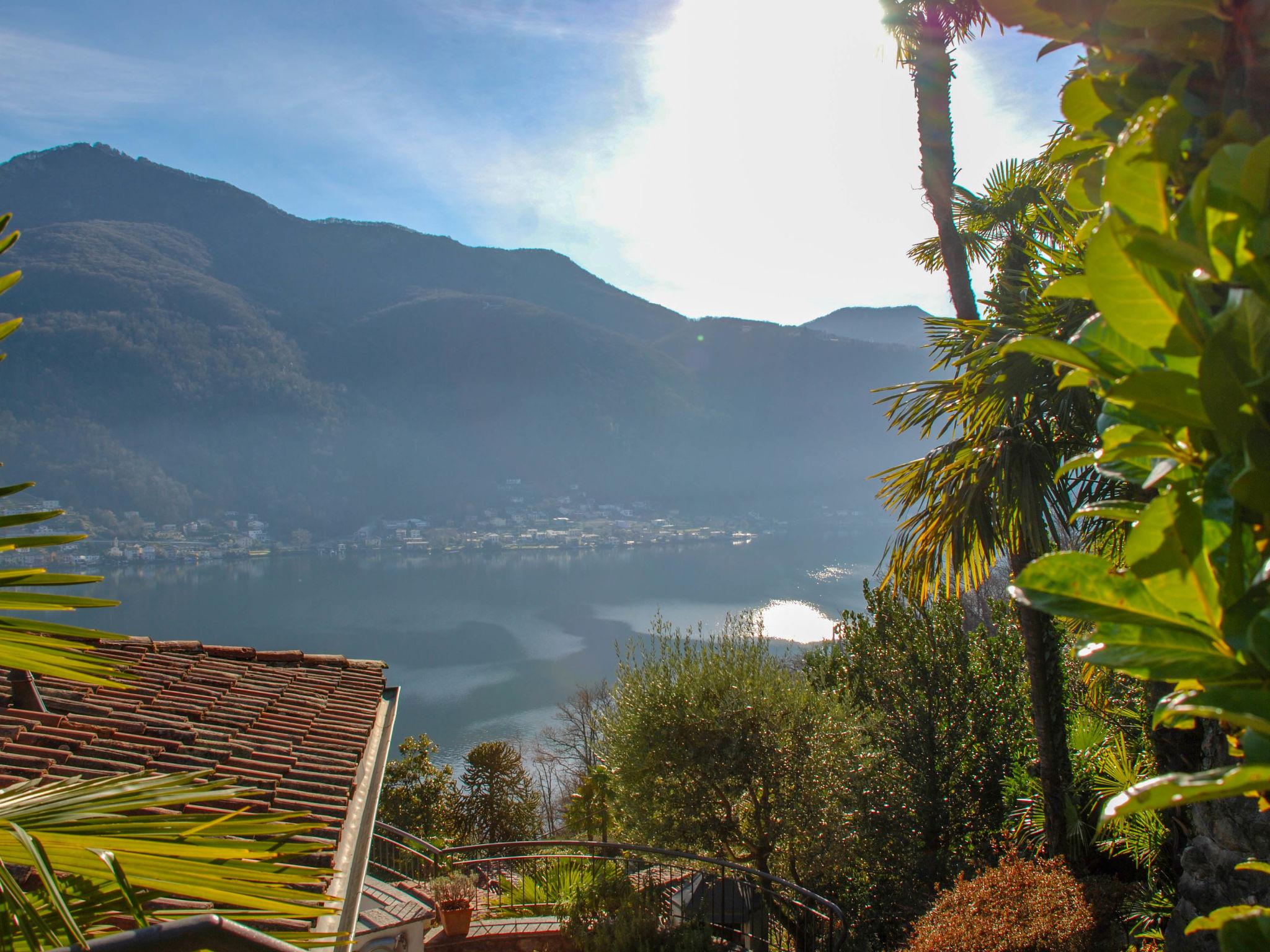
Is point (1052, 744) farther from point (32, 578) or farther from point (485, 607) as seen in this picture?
point (485, 607)

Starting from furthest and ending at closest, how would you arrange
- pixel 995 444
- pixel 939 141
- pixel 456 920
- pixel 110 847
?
pixel 456 920 → pixel 939 141 → pixel 995 444 → pixel 110 847

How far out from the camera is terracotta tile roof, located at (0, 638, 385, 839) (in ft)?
15.1

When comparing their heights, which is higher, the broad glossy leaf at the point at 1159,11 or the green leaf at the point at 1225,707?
the broad glossy leaf at the point at 1159,11

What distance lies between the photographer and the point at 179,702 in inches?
263

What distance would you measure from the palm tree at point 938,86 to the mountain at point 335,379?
120 meters

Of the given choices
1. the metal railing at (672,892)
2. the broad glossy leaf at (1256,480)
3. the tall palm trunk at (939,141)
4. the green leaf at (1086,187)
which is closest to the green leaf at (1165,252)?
the broad glossy leaf at (1256,480)

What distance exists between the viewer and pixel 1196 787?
406 millimetres

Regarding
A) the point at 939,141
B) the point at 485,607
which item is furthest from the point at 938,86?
the point at 485,607

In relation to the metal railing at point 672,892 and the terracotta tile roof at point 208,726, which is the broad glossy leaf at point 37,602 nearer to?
the terracotta tile roof at point 208,726

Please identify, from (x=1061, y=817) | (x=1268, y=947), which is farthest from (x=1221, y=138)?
(x=1061, y=817)

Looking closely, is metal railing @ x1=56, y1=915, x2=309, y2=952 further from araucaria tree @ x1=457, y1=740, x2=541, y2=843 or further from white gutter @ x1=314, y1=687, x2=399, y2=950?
araucaria tree @ x1=457, y1=740, x2=541, y2=843

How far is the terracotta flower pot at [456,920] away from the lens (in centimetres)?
1102

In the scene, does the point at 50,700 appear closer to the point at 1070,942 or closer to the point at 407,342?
the point at 1070,942

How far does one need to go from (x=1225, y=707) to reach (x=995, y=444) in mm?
6381
